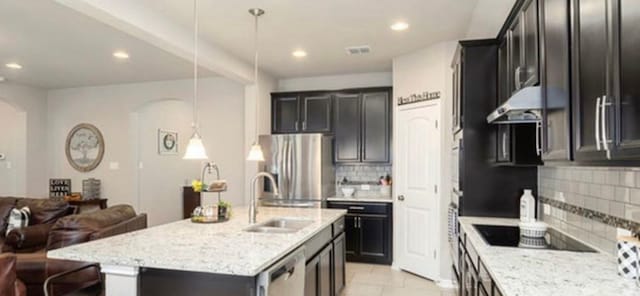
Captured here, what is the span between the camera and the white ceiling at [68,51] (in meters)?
3.36

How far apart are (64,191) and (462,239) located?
6562 mm

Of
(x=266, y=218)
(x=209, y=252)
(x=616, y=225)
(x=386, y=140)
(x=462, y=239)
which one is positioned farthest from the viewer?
(x=386, y=140)

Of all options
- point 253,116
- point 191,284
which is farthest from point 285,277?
point 253,116

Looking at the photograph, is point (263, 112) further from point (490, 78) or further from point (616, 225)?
point (616, 225)

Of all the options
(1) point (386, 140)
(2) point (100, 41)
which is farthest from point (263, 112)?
(2) point (100, 41)

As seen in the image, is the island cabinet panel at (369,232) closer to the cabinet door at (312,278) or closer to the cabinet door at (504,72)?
the cabinet door at (312,278)

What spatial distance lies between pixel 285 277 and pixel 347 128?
3447 millimetres

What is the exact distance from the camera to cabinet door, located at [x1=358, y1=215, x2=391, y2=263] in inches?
194

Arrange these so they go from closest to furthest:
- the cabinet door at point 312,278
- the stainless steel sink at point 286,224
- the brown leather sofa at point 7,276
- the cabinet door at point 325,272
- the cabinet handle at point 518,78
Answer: the brown leather sofa at point 7,276, the cabinet handle at point 518,78, the cabinet door at point 312,278, the cabinet door at point 325,272, the stainless steel sink at point 286,224

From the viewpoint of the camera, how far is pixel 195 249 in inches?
82.5

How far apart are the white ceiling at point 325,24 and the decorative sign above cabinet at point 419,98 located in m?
0.55

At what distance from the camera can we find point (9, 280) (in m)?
Result: 2.07

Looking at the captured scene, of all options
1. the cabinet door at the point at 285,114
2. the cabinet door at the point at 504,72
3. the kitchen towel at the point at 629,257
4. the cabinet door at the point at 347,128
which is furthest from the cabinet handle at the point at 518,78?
the cabinet door at the point at 285,114

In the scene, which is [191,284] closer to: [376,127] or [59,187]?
[376,127]
